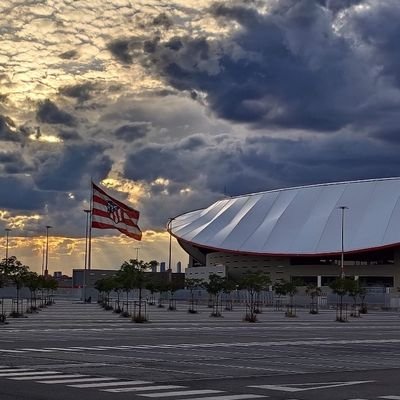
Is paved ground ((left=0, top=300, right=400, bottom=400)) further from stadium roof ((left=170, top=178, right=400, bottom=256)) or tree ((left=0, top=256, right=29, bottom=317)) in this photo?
stadium roof ((left=170, top=178, right=400, bottom=256))

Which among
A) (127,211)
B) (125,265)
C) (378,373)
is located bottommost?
(378,373)

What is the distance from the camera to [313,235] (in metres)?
114

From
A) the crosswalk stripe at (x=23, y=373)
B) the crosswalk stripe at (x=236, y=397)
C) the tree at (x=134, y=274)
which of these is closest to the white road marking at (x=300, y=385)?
the crosswalk stripe at (x=236, y=397)

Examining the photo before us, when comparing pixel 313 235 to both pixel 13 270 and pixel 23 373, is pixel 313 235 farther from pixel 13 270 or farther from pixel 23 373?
pixel 23 373

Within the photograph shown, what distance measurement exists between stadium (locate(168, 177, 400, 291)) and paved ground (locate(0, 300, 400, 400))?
236 feet

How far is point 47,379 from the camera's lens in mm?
17047

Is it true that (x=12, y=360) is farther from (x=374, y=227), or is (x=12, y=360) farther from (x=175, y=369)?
(x=374, y=227)

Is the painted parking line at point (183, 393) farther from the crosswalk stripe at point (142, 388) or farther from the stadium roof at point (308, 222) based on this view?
the stadium roof at point (308, 222)

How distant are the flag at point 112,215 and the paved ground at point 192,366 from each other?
146ft

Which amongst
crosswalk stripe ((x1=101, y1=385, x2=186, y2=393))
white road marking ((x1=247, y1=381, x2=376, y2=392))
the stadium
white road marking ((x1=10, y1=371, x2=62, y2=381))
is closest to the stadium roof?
the stadium

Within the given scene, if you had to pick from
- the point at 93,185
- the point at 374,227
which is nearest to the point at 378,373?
the point at 93,185

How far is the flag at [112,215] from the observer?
7962cm

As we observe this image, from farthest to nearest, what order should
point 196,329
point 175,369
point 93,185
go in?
point 93,185, point 196,329, point 175,369

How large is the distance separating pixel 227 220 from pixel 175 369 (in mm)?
112947
